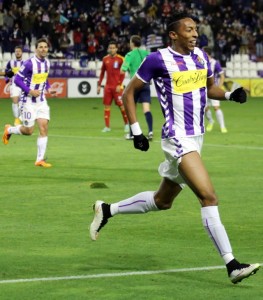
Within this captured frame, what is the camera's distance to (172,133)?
902 centimetres

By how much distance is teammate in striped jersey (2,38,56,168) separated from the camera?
1795cm

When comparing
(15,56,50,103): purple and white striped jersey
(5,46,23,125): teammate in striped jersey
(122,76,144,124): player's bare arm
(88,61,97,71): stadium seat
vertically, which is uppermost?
(122,76,144,124): player's bare arm

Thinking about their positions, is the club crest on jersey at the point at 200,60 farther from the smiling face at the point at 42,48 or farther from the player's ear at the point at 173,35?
the smiling face at the point at 42,48

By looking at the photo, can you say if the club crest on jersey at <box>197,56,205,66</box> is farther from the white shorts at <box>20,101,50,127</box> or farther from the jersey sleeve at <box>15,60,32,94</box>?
the jersey sleeve at <box>15,60,32,94</box>

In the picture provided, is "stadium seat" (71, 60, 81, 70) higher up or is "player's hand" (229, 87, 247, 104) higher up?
"player's hand" (229, 87, 247, 104)

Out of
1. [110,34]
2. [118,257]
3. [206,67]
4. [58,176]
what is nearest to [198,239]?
[118,257]

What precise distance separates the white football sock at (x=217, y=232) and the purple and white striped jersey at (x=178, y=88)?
2.68 feet

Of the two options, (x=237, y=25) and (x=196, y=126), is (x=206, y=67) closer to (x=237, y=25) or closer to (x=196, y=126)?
(x=196, y=126)

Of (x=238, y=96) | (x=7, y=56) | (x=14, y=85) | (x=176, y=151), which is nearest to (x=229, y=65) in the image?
(x=7, y=56)

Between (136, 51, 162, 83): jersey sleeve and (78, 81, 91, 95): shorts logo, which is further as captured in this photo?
(78, 81, 91, 95): shorts logo

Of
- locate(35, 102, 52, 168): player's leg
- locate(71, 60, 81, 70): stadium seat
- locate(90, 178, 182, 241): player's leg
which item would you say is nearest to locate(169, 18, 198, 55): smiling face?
locate(90, 178, 182, 241): player's leg

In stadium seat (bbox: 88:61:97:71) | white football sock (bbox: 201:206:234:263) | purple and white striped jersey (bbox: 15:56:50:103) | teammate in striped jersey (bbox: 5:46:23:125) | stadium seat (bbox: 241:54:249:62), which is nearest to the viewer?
white football sock (bbox: 201:206:234:263)

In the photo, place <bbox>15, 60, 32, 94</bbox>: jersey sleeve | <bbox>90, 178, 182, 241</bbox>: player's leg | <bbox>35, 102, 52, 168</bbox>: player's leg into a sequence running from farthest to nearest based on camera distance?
<bbox>15, 60, 32, 94</bbox>: jersey sleeve
<bbox>35, 102, 52, 168</bbox>: player's leg
<bbox>90, 178, 182, 241</bbox>: player's leg

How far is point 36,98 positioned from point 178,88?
9302 millimetres
